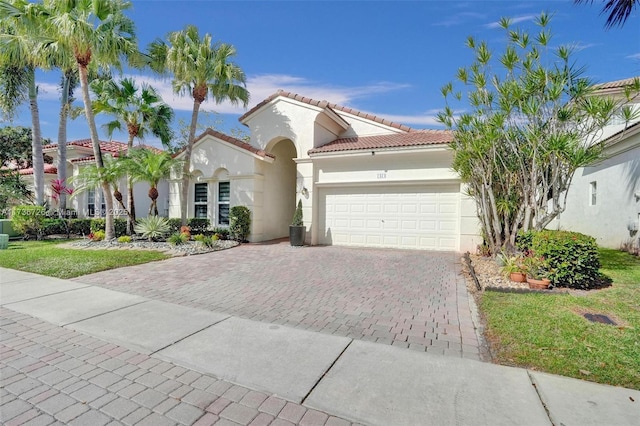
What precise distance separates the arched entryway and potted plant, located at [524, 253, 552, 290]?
35.3 feet

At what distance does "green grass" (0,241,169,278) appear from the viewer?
7.90 m

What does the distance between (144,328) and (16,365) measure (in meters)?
1.30

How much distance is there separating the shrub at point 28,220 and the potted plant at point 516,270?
19.5m

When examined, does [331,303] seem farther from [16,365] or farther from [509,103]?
[509,103]

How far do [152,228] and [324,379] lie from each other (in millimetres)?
11927

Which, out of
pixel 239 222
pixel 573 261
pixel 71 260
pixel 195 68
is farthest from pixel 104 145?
pixel 573 261

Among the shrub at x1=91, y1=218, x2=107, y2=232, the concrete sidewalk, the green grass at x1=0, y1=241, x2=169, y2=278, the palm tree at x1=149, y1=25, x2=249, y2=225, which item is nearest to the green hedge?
the concrete sidewalk

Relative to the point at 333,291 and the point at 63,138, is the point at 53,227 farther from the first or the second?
the point at 333,291

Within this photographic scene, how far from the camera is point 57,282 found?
269 inches

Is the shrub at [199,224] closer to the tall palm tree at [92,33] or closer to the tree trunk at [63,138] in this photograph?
the tall palm tree at [92,33]

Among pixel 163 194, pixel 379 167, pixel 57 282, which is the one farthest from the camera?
pixel 163 194

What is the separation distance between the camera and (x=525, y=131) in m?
8.12

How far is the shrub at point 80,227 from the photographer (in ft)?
54.3

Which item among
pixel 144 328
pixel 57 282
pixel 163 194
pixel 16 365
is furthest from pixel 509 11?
pixel 163 194
